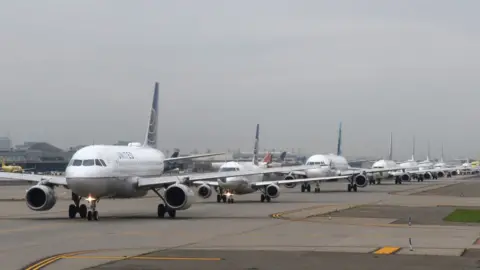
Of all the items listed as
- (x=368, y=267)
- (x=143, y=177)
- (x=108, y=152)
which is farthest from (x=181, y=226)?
(x=368, y=267)

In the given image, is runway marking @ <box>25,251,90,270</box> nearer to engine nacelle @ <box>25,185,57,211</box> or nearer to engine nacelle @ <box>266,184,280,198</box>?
engine nacelle @ <box>25,185,57,211</box>

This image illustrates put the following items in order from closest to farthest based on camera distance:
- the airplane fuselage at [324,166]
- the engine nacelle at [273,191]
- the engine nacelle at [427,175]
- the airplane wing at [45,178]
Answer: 1. the airplane wing at [45,178]
2. the engine nacelle at [273,191]
3. the airplane fuselage at [324,166]
4. the engine nacelle at [427,175]

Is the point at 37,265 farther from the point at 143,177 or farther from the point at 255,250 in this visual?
the point at 143,177

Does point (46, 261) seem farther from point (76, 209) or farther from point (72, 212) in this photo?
point (76, 209)

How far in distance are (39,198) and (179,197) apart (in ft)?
20.6

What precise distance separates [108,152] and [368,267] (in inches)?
781

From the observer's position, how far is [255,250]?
819 inches

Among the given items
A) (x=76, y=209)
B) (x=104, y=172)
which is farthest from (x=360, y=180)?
(x=104, y=172)

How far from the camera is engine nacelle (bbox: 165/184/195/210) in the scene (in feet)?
112

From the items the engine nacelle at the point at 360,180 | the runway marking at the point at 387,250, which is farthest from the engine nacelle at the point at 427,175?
the runway marking at the point at 387,250

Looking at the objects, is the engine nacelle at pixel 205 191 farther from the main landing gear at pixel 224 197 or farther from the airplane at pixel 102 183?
the airplane at pixel 102 183

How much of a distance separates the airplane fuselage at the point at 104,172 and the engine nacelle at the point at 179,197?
2.12 m

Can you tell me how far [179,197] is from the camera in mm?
34406

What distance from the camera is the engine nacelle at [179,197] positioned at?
3413 cm
